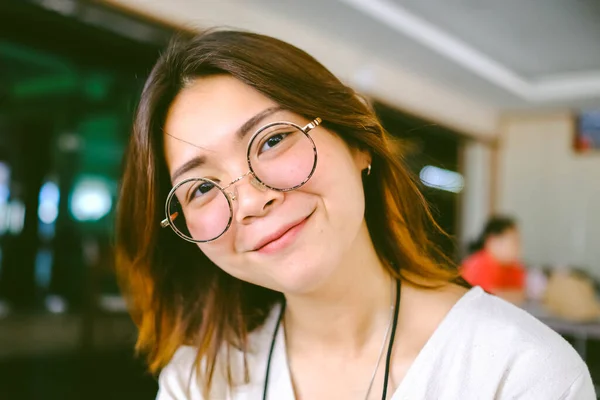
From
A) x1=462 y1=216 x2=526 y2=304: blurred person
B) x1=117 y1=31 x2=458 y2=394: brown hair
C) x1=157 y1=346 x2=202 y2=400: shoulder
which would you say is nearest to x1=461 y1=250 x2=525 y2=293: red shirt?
x1=462 y1=216 x2=526 y2=304: blurred person

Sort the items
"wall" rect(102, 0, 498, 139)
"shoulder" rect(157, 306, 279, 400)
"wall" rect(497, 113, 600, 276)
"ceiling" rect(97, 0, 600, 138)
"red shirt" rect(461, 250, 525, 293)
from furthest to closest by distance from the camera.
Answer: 1. "wall" rect(497, 113, 600, 276)
2. "red shirt" rect(461, 250, 525, 293)
3. "ceiling" rect(97, 0, 600, 138)
4. "wall" rect(102, 0, 498, 139)
5. "shoulder" rect(157, 306, 279, 400)

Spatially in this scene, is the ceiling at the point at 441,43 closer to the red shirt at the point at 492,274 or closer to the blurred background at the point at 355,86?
the blurred background at the point at 355,86

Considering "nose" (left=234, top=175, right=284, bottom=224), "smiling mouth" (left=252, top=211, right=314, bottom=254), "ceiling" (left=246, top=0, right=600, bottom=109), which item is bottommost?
"smiling mouth" (left=252, top=211, right=314, bottom=254)

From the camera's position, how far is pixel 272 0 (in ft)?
13.6

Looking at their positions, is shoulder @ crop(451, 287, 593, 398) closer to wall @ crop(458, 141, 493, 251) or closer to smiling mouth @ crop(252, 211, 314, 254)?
smiling mouth @ crop(252, 211, 314, 254)

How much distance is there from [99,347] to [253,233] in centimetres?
471

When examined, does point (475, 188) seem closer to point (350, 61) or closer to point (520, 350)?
point (350, 61)

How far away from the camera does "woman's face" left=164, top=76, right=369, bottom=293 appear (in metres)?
0.95

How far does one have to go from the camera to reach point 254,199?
0.94 metres

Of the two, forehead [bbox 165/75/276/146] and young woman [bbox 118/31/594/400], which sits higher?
forehead [bbox 165/75/276/146]

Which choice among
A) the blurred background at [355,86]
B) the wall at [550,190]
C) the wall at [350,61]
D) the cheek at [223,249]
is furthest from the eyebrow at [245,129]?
the wall at [550,190]

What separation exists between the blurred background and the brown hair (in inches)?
74.1

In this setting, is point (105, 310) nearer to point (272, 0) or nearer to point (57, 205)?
point (57, 205)

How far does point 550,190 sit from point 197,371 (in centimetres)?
738
